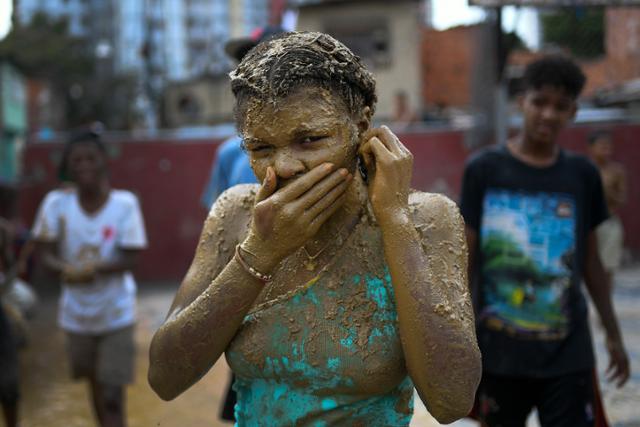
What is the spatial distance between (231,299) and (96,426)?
13.8 ft

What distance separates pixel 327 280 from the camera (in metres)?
Answer: 1.81

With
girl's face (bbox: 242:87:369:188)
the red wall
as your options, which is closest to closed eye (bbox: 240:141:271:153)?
girl's face (bbox: 242:87:369:188)

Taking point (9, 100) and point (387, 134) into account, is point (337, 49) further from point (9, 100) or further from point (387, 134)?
point (9, 100)

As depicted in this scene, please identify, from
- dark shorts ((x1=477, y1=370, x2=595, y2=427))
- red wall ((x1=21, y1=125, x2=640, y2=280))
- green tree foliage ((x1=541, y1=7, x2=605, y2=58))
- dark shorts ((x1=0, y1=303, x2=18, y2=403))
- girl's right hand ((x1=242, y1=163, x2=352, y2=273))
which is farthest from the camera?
green tree foliage ((x1=541, y1=7, x2=605, y2=58))

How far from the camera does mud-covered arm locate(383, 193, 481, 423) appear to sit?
1.68 m

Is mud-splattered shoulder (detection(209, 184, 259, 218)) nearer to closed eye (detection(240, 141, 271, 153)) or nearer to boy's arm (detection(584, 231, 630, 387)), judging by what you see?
closed eye (detection(240, 141, 271, 153))

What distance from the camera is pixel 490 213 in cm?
324

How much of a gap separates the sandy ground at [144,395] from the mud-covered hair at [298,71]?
280cm

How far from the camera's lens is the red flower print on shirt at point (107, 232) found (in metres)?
4.82

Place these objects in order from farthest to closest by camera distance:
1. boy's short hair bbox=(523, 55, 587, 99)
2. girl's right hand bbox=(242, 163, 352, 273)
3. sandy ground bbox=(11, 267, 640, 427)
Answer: sandy ground bbox=(11, 267, 640, 427) → boy's short hair bbox=(523, 55, 587, 99) → girl's right hand bbox=(242, 163, 352, 273)

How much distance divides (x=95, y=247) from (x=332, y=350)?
3.44 meters

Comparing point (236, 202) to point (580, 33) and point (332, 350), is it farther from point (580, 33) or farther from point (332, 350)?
point (580, 33)

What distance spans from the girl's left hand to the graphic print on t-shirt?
156 cm

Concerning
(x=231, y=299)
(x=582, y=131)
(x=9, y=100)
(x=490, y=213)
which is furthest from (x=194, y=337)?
(x=9, y=100)
